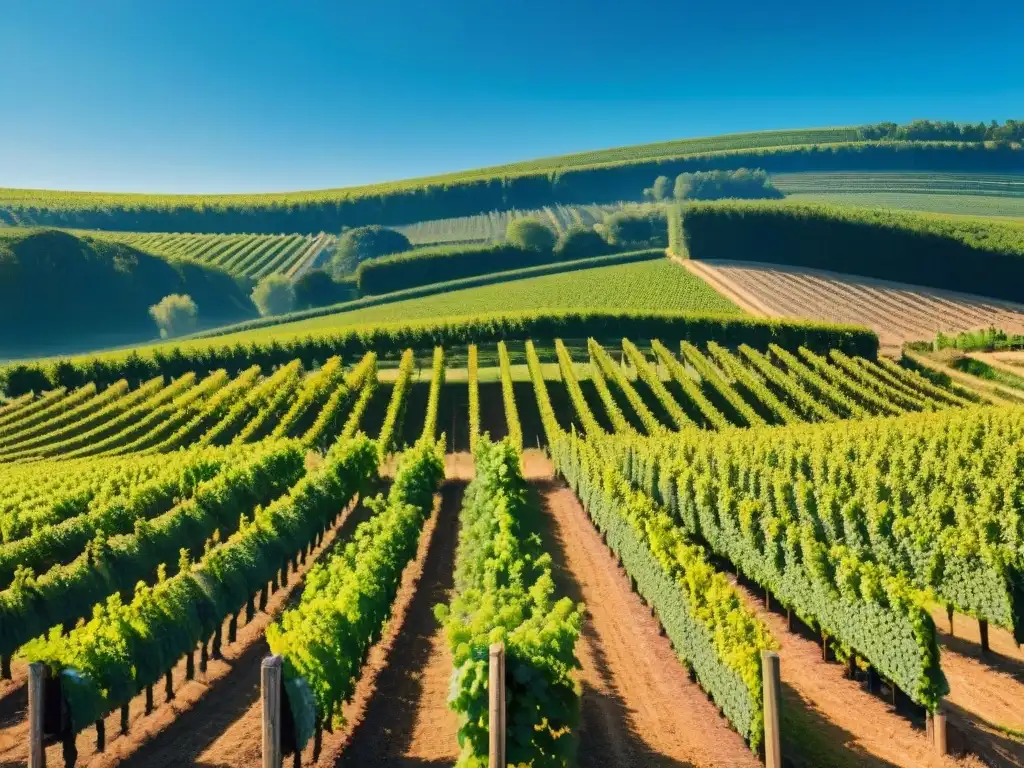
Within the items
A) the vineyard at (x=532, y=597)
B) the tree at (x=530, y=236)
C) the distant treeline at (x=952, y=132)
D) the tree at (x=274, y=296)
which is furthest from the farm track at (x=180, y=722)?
the distant treeline at (x=952, y=132)

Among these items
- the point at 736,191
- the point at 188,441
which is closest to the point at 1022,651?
the point at 188,441

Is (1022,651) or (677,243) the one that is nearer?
(1022,651)

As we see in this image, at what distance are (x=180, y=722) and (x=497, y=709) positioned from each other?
882 cm

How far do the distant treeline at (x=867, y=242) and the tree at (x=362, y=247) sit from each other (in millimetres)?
56782

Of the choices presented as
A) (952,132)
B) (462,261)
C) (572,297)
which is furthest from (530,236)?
(952,132)

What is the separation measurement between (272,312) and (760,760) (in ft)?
391

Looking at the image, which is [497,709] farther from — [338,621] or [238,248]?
[238,248]

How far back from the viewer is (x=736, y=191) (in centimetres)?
15338

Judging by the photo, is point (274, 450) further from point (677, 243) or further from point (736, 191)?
point (736, 191)

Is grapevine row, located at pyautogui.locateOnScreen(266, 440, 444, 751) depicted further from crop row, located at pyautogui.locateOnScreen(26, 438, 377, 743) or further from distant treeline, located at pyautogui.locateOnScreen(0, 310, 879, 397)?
distant treeline, located at pyautogui.locateOnScreen(0, 310, 879, 397)

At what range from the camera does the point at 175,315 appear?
118 meters

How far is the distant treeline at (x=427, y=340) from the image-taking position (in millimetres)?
65750

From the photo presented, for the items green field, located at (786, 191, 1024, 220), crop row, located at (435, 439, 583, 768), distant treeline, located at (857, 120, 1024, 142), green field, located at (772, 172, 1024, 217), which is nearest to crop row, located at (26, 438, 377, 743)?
crop row, located at (435, 439, 583, 768)

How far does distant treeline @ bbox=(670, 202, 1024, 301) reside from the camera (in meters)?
77.3
